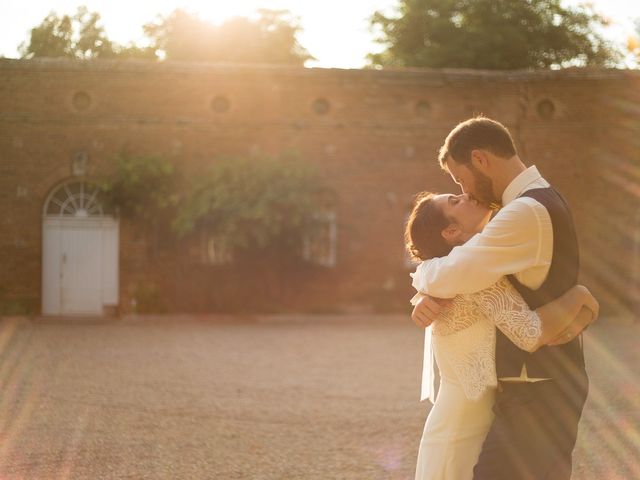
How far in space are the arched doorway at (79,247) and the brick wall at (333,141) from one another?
0.28 m

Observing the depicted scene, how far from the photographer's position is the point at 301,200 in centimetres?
2162

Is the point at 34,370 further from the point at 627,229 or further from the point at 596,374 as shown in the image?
the point at 627,229

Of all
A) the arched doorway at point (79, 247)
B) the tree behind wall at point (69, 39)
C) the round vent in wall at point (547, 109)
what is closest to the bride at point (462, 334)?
the arched doorway at point (79, 247)

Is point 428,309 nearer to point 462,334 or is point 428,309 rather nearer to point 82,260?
point 462,334

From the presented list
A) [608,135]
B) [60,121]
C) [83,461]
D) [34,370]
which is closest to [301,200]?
[60,121]

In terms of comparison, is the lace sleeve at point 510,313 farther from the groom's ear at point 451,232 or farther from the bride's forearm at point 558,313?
the groom's ear at point 451,232

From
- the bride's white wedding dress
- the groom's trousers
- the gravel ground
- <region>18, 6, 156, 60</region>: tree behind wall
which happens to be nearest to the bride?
the bride's white wedding dress

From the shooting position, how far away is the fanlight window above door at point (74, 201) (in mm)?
22969

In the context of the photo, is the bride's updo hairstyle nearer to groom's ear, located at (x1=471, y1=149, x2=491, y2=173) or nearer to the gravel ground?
groom's ear, located at (x1=471, y1=149, x2=491, y2=173)

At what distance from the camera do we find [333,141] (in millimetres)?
23250

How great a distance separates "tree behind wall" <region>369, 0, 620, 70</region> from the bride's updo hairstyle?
32.1 metres

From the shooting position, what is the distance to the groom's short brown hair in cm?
332

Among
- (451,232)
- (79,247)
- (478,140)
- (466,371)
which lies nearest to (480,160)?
(478,140)

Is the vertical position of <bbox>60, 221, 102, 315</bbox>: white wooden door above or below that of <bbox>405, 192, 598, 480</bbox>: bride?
below
